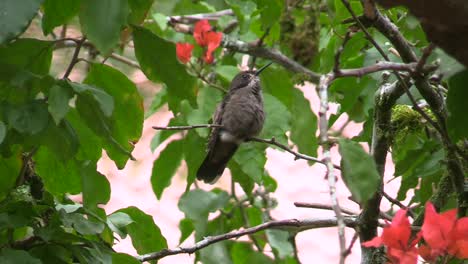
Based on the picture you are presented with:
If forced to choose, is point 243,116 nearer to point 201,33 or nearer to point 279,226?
point 201,33

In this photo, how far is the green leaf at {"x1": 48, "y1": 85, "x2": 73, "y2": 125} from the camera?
5.37 feet

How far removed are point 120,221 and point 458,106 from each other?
88 cm

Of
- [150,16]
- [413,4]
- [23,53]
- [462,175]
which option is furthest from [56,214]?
[150,16]

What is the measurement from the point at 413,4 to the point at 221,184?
3.86m

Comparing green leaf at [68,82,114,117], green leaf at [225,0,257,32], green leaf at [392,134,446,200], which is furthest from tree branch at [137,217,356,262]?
green leaf at [225,0,257,32]

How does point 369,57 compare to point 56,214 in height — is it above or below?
above

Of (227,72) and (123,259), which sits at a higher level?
(227,72)

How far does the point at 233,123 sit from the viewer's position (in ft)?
9.66

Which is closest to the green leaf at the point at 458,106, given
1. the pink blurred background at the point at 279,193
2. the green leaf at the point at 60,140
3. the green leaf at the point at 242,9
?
the green leaf at the point at 60,140

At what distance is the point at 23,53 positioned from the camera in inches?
73.6

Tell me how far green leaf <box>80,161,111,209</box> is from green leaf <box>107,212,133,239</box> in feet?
0.17

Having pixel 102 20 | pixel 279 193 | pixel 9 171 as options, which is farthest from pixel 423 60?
pixel 279 193

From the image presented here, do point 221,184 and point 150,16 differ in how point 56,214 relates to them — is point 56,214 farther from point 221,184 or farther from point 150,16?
point 221,184

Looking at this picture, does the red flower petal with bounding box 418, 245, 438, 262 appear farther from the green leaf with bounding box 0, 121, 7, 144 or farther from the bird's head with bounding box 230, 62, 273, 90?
the bird's head with bounding box 230, 62, 273, 90
